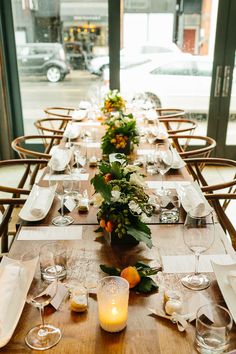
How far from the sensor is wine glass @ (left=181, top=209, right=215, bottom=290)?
1396 mm

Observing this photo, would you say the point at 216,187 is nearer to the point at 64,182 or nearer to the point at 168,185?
the point at 168,185

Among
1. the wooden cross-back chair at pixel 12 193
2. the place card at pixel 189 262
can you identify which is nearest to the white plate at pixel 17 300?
the place card at pixel 189 262

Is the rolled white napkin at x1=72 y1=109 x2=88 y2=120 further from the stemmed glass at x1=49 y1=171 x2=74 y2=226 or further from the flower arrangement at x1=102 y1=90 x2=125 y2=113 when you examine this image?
the stemmed glass at x1=49 y1=171 x2=74 y2=226

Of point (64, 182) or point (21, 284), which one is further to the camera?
point (64, 182)

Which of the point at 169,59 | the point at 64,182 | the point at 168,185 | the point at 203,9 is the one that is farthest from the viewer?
the point at 169,59

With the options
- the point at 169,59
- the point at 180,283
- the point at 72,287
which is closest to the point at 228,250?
the point at 180,283

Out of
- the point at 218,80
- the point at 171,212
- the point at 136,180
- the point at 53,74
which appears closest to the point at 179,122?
the point at 218,80

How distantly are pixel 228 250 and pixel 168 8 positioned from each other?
4109 mm

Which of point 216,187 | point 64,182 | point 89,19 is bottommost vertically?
point 216,187

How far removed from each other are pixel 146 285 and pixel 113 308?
0.21 meters

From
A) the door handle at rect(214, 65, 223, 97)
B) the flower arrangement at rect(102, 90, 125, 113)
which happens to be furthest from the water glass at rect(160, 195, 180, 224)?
the door handle at rect(214, 65, 223, 97)

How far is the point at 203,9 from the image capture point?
16.0 ft

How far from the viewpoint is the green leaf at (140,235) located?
155cm

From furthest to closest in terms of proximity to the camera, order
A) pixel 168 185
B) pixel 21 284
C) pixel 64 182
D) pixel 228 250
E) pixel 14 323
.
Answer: pixel 168 185 < pixel 64 182 < pixel 228 250 < pixel 21 284 < pixel 14 323
